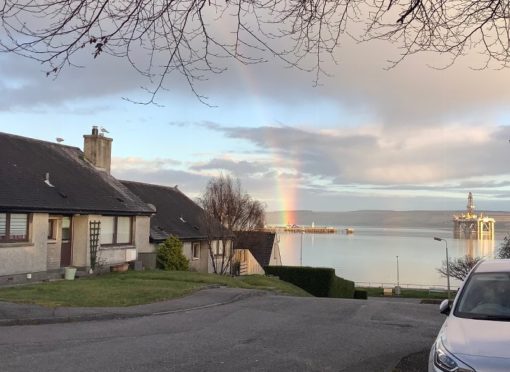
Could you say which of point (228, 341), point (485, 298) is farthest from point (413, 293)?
point (485, 298)

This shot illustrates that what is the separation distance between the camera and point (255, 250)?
53.2 meters

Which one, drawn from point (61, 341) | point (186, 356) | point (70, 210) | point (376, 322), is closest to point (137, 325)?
point (61, 341)

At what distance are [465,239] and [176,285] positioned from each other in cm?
11407

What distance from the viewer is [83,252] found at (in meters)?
24.3

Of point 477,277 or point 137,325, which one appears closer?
point 477,277

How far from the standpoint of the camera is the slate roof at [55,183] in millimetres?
21438

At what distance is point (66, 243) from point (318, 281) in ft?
59.0

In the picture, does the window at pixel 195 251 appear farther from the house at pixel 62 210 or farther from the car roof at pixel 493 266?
the car roof at pixel 493 266

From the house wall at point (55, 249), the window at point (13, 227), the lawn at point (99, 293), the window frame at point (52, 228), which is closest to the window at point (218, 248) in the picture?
the house wall at point (55, 249)

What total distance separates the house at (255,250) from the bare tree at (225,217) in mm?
968

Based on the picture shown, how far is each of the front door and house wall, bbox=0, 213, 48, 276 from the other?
2.01 meters

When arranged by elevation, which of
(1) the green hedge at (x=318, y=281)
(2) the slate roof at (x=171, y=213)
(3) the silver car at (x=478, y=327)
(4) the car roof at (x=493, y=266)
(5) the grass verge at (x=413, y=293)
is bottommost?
(5) the grass verge at (x=413, y=293)

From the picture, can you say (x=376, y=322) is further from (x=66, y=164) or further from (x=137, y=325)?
(x=66, y=164)

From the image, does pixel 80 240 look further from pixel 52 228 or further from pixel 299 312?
pixel 299 312
